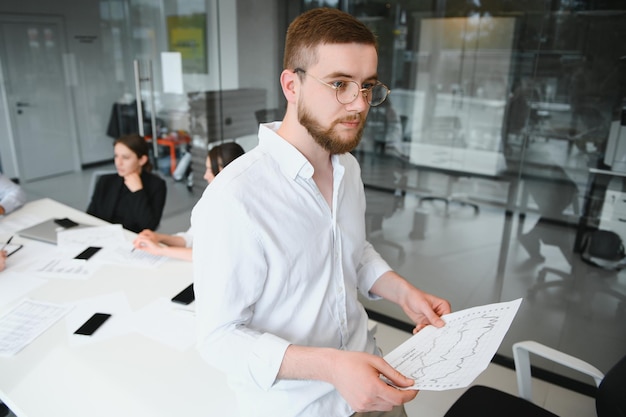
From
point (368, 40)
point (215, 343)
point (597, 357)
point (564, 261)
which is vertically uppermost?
point (368, 40)

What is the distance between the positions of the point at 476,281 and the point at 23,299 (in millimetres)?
2757

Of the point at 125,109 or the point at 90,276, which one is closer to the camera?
the point at 90,276

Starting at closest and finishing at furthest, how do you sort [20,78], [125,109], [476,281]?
[476,281], [20,78], [125,109]

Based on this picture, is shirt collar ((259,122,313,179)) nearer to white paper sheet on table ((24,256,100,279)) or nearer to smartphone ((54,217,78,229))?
white paper sheet on table ((24,256,100,279))

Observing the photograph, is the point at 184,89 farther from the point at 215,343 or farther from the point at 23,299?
the point at 215,343

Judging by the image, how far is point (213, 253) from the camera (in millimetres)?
978

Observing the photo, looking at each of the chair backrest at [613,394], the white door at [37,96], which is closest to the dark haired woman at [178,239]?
the chair backrest at [613,394]

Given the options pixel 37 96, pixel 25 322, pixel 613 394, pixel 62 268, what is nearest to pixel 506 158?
pixel 613 394

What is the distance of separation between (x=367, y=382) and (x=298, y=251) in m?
0.33

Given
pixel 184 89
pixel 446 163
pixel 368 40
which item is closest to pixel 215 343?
pixel 368 40

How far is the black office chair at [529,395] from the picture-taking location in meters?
1.45

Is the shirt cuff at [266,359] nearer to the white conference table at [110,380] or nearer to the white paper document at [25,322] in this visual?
the white conference table at [110,380]

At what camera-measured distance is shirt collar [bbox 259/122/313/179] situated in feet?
3.62

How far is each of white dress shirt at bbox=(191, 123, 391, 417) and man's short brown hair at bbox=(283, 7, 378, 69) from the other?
19 centimetres
